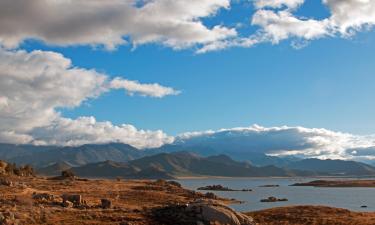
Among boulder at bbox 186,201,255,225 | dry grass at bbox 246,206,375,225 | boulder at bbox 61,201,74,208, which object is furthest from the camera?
dry grass at bbox 246,206,375,225

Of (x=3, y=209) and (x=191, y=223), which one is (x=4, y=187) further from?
(x=191, y=223)

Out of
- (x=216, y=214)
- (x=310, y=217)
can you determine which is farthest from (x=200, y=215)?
(x=310, y=217)

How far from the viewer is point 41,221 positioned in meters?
40.6

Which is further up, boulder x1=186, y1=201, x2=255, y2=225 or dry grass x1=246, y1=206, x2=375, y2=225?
boulder x1=186, y1=201, x2=255, y2=225

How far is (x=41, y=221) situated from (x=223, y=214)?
1503 centimetres

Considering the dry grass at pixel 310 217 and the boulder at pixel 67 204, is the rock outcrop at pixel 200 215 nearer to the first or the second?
the dry grass at pixel 310 217

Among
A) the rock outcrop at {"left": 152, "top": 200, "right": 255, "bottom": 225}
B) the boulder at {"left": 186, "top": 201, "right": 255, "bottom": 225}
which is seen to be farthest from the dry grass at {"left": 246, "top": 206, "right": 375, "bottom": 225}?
the rock outcrop at {"left": 152, "top": 200, "right": 255, "bottom": 225}

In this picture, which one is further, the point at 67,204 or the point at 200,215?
the point at 67,204

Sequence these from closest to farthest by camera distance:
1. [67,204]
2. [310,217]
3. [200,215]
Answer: [200,215] < [67,204] < [310,217]

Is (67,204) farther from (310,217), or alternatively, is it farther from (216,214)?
(310,217)

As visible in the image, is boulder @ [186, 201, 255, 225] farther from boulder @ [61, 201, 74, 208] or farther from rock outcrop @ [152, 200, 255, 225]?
boulder @ [61, 201, 74, 208]

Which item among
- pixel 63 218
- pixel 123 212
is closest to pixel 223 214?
pixel 123 212

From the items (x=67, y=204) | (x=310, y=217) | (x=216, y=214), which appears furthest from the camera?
(x=310, y=217)

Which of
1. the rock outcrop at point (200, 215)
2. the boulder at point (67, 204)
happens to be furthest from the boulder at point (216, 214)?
the boulder at point (67, 204)
